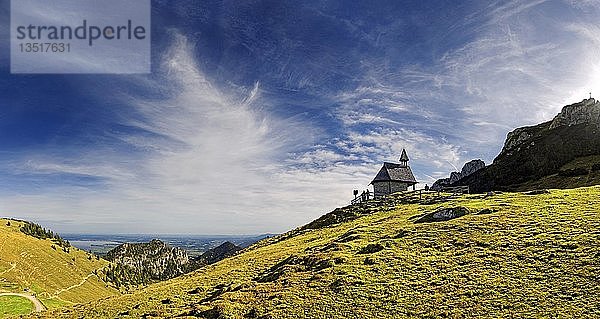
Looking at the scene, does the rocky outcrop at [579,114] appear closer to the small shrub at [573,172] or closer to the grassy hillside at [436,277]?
the small shrub at [573,172]

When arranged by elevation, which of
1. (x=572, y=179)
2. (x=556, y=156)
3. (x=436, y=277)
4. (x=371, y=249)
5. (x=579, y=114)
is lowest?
(x=436, y=277)

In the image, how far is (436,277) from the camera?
102 ft

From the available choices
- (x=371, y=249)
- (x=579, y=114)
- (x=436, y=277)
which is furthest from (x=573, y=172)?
(x=436, y=277)

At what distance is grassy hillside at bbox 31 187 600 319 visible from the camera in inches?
1018

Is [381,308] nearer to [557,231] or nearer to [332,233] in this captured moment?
[557,231]

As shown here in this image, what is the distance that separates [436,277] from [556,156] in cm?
9261

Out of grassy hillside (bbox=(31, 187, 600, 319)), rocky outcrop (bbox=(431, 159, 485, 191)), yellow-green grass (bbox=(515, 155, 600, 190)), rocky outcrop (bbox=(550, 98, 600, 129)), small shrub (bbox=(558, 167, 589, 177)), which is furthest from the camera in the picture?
rocky outcrop (bbox=(431, 159, 485, 191))

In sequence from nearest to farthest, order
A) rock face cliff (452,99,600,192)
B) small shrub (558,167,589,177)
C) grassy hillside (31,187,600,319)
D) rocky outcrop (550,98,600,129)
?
grassy hillside (31,187,600,319), small shrub (558,167,589,177), rock face cliff (452,99,600,192), rocky outcrop (550,98,600,129)

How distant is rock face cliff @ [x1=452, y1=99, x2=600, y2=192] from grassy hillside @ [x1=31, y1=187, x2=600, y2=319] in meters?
42.3

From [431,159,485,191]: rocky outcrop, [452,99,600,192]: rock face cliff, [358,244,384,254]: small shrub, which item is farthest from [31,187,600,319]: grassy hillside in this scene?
[431,159,485,191]: rocky outcrop

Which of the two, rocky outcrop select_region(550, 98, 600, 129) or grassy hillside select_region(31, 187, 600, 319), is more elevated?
rocky outcrop select_region(550, 98, 600, 129)

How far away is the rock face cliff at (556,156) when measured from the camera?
89.1m

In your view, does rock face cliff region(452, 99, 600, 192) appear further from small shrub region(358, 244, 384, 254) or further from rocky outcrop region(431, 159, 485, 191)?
small shrub region(358, 244, 384, 254)

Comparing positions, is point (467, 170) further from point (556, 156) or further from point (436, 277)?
point (436, 277)
